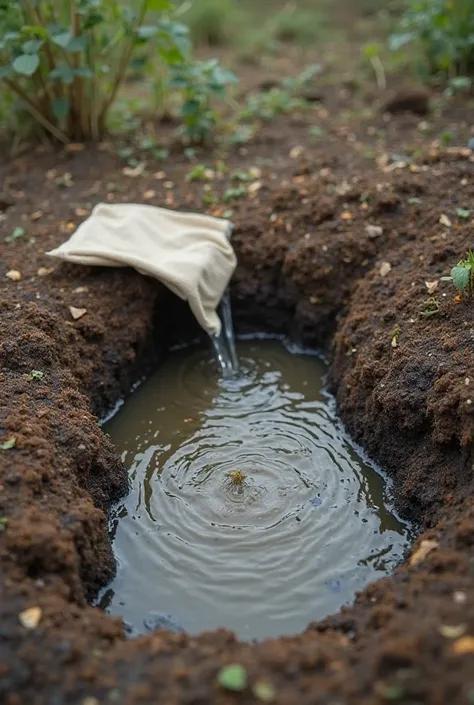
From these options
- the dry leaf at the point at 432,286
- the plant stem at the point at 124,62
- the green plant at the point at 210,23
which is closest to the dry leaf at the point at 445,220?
the dry leaf at the point at 432,286

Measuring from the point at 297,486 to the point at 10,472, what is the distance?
4.22 feet

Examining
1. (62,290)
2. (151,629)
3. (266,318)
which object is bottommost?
(266,318)

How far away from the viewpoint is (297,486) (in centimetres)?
357

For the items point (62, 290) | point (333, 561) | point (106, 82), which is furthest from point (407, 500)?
point (106, 82)

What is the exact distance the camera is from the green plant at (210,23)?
7.91 meters

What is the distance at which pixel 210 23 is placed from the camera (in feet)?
26.0

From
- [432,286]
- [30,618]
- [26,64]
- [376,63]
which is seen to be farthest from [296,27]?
[30,618]

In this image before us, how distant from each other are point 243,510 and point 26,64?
2.90 m

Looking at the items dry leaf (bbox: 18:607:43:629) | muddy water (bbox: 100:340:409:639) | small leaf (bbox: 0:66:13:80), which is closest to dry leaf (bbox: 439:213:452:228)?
muddy water (bbox: 100:340:409:639)

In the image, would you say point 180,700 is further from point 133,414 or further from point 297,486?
point 133,414

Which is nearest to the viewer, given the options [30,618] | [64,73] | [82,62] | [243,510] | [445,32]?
[30,618]

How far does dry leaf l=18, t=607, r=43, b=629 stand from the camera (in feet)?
7.93

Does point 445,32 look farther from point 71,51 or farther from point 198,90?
point 71,51

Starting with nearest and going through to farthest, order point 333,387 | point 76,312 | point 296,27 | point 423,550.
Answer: point 423,550 → point 76,312 → point 333,387 → point 296,27
